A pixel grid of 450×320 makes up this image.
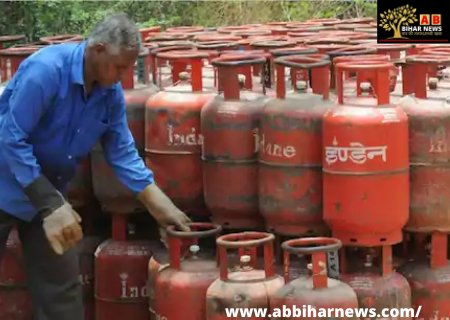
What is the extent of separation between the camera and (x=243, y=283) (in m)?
3.82

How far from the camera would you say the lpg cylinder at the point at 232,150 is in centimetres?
415

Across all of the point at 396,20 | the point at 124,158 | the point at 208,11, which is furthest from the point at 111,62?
the point at 208,11

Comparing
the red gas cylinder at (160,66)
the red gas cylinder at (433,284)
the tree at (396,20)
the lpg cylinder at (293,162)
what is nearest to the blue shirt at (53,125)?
the lpg cylinder at (293,162)

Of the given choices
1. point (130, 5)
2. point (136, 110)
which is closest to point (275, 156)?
point (136, 110)

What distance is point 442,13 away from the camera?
666cm

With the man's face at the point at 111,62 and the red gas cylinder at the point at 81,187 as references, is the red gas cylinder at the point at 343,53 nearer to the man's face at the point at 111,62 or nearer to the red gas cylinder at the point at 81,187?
the red gas cylinder at the point at 81,187

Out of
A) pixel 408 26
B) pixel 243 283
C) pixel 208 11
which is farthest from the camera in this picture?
pixel 208 11

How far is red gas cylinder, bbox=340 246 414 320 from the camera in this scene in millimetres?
3941

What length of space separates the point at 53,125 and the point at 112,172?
88cm

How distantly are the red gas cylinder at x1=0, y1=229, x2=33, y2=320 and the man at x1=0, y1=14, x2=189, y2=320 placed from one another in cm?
75

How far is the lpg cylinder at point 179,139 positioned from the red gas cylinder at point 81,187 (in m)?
0.34

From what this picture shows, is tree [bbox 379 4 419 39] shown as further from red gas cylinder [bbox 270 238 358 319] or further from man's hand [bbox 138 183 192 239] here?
red gas cylinder [bbox 270 238 358 319]

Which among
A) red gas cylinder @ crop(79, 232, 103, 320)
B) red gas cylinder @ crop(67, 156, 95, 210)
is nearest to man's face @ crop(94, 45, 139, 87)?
red gas cylinder @ crop(67, 156, 95, 210)

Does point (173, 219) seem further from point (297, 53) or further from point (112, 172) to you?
point (297, 53)
